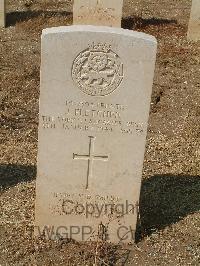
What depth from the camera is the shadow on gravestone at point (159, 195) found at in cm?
520

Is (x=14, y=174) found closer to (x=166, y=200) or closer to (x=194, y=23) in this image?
(x=166, y=200)

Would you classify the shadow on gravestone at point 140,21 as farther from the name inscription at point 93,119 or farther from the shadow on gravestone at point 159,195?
the name inscription at point 93,119

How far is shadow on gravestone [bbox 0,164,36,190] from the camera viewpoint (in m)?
5.76

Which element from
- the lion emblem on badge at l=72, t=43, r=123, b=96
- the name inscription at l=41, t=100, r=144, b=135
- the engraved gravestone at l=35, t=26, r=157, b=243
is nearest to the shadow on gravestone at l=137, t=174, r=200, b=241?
the engraved gravestone at l=35, t=26, r=157, b=243

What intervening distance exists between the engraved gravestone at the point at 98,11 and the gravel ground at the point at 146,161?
2.92ft

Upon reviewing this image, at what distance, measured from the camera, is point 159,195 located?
564 cm

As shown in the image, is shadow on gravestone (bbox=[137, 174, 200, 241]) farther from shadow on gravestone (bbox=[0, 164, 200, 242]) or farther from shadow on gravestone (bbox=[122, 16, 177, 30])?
shadow on gravestone (bbox=[122, 16, 177, 30])

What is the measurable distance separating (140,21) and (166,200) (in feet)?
22.2

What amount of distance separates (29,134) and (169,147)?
177 centimetres

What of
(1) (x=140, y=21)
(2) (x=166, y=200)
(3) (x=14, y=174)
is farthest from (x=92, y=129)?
(1) (x=140, y=21)

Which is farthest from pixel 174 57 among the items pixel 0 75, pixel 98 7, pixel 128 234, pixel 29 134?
pixel 128 234

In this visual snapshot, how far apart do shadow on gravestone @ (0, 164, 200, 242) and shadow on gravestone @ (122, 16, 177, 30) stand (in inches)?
235

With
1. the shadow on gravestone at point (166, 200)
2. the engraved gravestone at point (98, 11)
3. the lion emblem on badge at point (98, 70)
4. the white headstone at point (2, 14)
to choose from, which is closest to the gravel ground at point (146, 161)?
the shadow on gravestone at point (166, 200)

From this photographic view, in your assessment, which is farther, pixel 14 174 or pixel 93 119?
pixel 14 174
